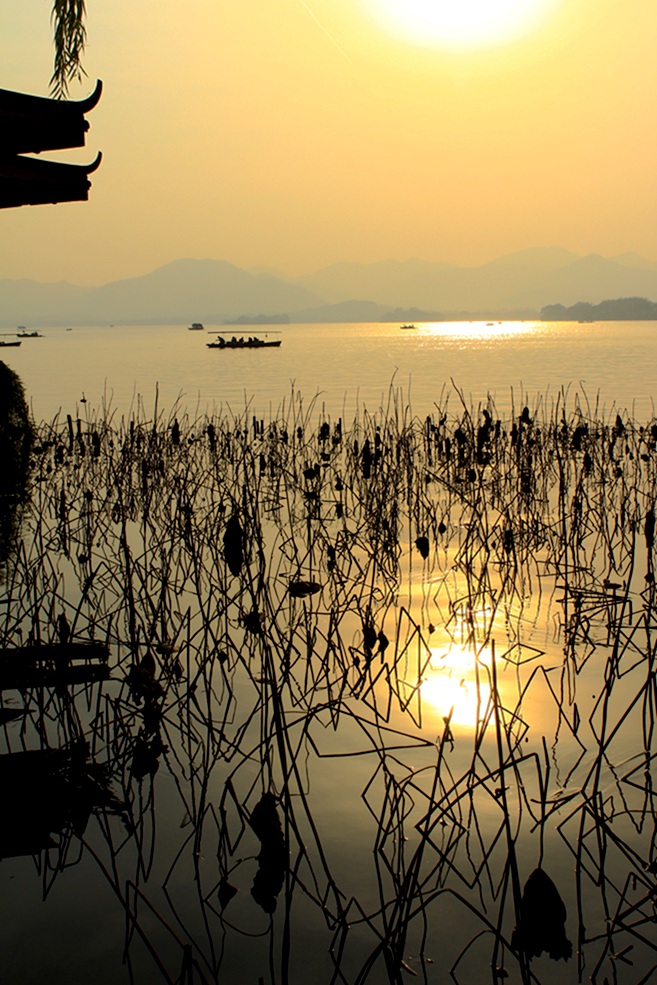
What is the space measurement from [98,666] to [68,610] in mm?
1664

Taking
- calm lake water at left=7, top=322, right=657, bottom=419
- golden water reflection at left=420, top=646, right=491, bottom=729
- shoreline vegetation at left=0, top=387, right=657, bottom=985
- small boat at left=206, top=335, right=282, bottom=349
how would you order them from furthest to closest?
1. small boat at left=206, top=335, right=282, bottom=349
2. calm lake water at left=7, top=322, right=657, bottom=419
3. golden water reflection at left=420, top=646, right=491, bottom=729
4. shoreline vegetation at left=0, top=387, right=657, bottom=985

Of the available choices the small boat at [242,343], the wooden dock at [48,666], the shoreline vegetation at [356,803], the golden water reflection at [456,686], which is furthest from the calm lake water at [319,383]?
the wooden dock at [48,666]

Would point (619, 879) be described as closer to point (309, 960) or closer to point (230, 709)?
point (309, 960)

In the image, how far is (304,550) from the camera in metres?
7.64

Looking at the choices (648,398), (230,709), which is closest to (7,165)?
(230,709)

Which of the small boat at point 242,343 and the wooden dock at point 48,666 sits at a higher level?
the small boat at point 242,343

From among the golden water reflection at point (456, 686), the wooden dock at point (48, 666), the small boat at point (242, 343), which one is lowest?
the golden water reflection at point (456, 686)

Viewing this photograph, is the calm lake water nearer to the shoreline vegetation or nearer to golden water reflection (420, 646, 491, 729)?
golden water reflection (420, 646, 491, 729)

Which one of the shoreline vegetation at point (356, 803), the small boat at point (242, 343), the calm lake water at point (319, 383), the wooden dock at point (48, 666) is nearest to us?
the shoreline vegetation at point (356, 803)

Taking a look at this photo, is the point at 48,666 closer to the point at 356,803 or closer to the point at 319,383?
the point at 356,803

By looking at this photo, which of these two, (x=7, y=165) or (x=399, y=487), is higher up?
(x=7, y=165)

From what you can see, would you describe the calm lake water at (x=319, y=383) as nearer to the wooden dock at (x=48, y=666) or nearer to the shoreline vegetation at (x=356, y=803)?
the shoreline vegetation at (x=356, y=803)

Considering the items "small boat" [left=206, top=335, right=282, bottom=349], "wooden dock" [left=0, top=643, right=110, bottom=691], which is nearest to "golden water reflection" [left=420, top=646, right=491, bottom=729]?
"wooden dock" [left=0, top=643, right=110, bottom=691]

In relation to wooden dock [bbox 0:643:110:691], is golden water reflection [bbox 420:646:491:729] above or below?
below
